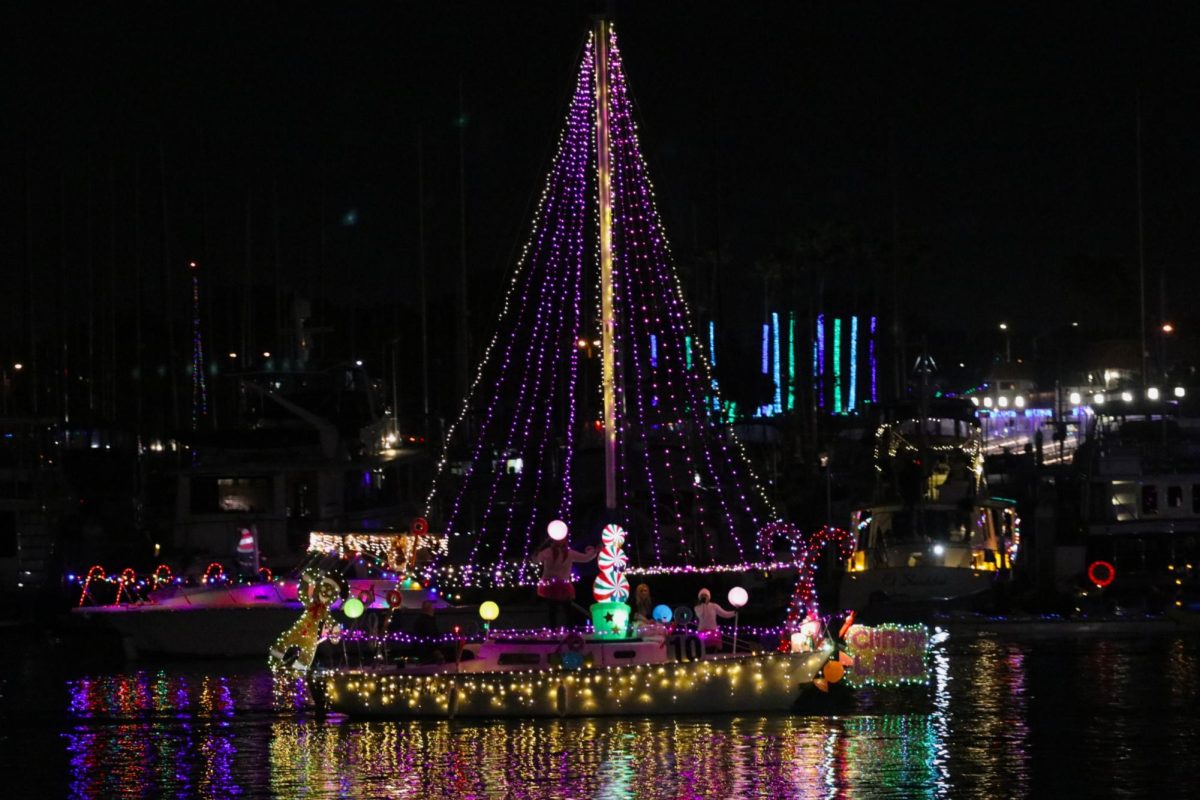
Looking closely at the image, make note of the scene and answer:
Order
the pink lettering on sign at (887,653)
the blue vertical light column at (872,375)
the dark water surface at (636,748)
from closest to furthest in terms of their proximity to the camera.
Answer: the dark water surface at (636,748) < the pink lettering on sign at (887,653) < the blue vertical light column at (872,375)

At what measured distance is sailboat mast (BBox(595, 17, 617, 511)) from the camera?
31250 mm

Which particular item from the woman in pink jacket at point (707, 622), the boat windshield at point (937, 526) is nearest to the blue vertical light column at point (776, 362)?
the boat windshield at point (937, 526)

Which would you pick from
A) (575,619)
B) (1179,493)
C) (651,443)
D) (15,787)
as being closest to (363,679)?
(15,787)

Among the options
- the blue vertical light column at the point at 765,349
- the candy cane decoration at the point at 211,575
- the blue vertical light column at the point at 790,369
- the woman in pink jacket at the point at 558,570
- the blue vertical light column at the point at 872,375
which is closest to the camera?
the woman in pink jacket at the point at 558,570

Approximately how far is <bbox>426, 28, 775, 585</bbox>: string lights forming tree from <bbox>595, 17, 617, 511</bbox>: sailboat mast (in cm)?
9

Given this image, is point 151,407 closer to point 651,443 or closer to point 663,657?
point 651,443

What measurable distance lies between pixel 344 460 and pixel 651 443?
34.7 feet

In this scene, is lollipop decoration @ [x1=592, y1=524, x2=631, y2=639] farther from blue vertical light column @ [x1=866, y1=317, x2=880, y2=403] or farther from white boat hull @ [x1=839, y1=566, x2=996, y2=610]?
blue vertical light column @ [x1=866, y1=317, x2=880, y2=403]

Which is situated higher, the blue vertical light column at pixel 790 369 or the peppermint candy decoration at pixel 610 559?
the blue vertical light column at pixel 790 369

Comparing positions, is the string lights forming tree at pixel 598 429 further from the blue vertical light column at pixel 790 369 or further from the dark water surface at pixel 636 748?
the blue vertical light column at pixel 790 369

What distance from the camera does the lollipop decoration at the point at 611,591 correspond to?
28750mm

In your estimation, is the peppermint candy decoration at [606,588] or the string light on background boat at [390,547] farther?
the string light on background boat at [390,547]

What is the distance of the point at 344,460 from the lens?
155ft

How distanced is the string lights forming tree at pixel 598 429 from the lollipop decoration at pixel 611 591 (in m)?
1.65
